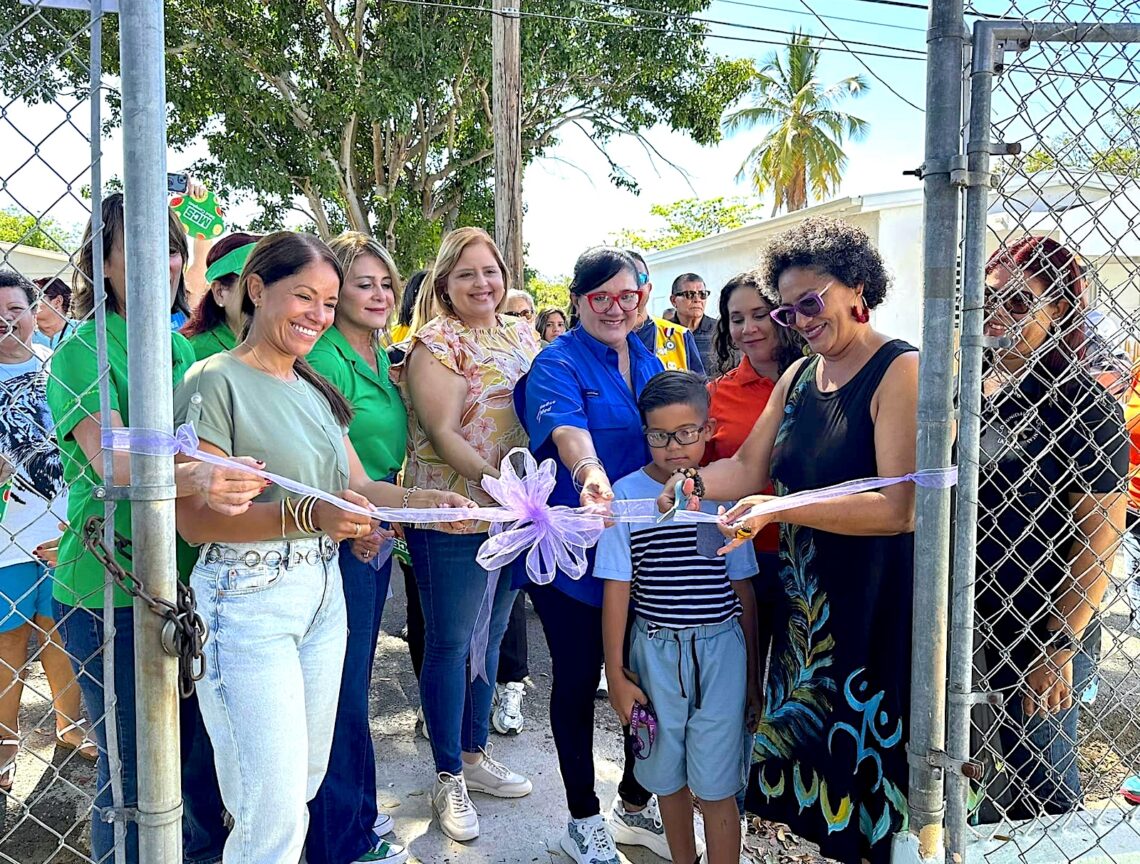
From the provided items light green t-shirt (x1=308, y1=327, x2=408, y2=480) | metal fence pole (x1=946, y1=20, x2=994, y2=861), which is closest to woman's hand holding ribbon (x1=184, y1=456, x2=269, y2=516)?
light green t-shirt (x1=308, y1=327, x2=408, y2=480)

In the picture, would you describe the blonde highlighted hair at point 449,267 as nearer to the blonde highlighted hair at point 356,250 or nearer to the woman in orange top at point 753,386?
the blonde highlighted hair at point 356,250

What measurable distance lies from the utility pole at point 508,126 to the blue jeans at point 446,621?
223 inches

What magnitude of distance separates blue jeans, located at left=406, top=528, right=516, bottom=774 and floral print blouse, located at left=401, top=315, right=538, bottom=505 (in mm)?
208

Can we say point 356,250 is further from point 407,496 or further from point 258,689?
point 258,689

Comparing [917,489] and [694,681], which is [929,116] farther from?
[694,681]

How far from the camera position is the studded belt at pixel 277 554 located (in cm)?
205

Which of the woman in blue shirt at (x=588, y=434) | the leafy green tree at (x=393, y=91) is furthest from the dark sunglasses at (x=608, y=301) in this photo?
the leafy green tree at (x=393, y=91)

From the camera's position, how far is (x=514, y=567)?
309 cm

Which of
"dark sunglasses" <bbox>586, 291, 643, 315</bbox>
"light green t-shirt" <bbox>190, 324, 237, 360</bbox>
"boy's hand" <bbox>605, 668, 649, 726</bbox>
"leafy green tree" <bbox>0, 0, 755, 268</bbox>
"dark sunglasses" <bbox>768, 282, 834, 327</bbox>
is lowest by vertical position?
"boy's hand" <bbox>605, 668, 649, 726</bbox>

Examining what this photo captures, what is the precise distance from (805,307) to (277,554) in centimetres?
147

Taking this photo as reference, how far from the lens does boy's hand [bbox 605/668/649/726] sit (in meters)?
2.65

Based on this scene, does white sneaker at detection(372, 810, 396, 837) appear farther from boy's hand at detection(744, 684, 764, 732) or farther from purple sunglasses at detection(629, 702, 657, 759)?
boy's hand at detection(744, 684, 764, 732)

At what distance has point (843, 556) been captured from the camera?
2277 millimetres

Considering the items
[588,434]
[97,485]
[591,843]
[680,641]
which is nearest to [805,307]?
[588,434]
